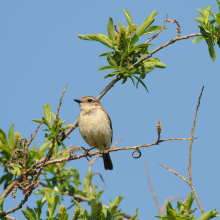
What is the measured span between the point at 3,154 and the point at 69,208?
163 cm

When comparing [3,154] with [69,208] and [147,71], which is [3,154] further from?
[147,71]

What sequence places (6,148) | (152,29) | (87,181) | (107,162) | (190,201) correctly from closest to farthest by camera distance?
(190,201)
(152,29)
(6,148)
(87,181)
(107,162)

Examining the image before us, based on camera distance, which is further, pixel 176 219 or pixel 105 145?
pixel 105 145

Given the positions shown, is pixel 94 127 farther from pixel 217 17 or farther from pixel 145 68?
pixel 217 17

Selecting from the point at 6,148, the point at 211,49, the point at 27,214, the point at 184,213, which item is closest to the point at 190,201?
the point at 184,213

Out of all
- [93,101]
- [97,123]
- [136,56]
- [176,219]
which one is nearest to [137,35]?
[136,56]

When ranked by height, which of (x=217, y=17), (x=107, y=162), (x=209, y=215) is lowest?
(x=209, y=215)

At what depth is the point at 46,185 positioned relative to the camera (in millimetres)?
6164

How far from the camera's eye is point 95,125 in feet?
26.4

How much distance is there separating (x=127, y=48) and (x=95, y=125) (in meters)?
3.09

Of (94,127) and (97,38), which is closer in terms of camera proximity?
(97,38)

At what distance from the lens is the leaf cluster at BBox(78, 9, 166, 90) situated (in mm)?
5262

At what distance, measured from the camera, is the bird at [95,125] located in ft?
26.5

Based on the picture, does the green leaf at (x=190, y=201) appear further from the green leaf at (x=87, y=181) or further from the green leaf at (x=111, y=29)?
the green leaf at (x=111, y=29)
